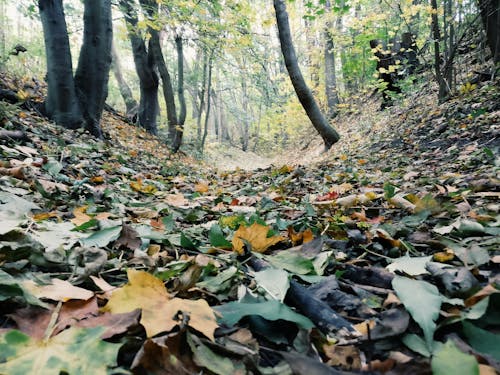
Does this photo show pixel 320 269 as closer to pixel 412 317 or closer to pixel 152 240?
pixel 412 317

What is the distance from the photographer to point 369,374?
54 centimetres

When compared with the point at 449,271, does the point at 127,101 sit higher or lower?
higher

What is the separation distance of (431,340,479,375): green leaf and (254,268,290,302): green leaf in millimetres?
298

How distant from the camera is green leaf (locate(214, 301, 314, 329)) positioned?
0.64 metres

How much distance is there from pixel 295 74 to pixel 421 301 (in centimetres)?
614

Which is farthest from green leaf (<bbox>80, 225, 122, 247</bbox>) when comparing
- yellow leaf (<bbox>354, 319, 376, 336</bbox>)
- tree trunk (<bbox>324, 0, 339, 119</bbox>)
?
tree trunk (<bbox>324, 0, 339, 119</bbox>)

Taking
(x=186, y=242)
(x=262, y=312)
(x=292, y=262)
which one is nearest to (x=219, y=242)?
(x=186, y=242)

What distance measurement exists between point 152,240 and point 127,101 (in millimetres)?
10364

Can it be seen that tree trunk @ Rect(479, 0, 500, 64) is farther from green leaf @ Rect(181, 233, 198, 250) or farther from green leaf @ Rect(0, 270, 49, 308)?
green leaf @ Rect(0, 270, 49, 308)

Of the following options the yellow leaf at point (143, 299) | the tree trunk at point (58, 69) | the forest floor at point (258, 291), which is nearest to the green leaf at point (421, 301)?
the forest floor at point (258, 291)

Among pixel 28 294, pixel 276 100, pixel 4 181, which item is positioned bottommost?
pixel 28 294

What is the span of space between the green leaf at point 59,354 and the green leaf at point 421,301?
520 millimetres

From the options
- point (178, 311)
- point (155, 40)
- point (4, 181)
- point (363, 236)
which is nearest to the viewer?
point (178, 311)

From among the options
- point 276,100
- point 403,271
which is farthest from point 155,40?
point 403,271
